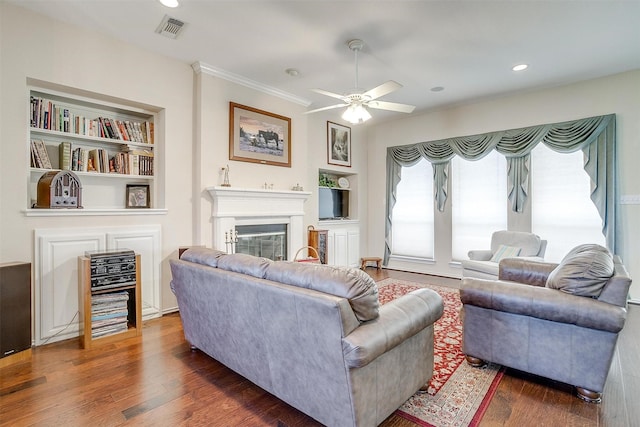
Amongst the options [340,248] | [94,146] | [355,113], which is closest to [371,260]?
[340,248]

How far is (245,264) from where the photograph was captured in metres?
1.99

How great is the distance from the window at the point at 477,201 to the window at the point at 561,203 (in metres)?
0.42

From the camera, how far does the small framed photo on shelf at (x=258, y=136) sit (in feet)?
13.4

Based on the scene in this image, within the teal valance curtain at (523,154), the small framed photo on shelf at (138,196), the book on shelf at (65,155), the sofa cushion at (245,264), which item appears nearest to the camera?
the sofa cushion at (245,264)

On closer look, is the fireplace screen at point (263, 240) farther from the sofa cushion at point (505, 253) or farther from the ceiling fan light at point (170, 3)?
the sofa cushion at point (505, 253)

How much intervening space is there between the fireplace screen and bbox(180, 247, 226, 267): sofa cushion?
5.23 feet

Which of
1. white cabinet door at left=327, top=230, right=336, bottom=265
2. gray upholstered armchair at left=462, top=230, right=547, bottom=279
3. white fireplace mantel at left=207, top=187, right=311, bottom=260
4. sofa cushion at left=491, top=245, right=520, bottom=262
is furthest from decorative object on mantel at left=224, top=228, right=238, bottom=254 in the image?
sofa cushion at left=491, top=245, right=520, bottom=262

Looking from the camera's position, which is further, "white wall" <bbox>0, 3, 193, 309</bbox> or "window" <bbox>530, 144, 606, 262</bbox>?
"window" <bbox>530, 144, 606, 262</bbox>

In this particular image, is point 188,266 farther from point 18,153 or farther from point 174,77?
point 174,77

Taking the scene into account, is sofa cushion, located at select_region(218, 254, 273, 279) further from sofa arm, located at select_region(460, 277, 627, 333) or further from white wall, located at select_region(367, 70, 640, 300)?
white wall, located at select_region(367, 70, 640, 300)

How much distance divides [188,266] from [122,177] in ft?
5.93

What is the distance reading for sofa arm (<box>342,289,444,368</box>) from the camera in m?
1.39

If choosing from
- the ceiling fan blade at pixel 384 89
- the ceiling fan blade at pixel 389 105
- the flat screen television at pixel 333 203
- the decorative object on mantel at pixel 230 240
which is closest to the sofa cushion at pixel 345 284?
the ceiling fan blade at pixel 384 89

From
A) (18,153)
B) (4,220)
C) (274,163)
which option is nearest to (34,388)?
(4,220)
